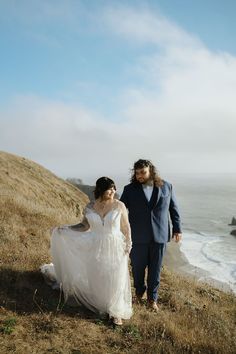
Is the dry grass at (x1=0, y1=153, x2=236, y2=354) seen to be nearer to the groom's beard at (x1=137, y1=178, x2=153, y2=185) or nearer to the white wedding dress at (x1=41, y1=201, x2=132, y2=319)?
the white wedding dress at (x1=41, y1=201, x2=132, y2=319)

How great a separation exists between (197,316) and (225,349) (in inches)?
68.3

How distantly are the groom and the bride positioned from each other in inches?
22.1

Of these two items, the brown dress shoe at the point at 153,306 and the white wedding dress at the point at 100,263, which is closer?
the white wedding dress at the point at 100,263

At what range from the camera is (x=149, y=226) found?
7.13 metres

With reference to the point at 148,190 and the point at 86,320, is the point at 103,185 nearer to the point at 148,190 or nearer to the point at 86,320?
the point at 148,190

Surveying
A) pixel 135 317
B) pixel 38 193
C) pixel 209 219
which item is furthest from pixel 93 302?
pixel 209 219

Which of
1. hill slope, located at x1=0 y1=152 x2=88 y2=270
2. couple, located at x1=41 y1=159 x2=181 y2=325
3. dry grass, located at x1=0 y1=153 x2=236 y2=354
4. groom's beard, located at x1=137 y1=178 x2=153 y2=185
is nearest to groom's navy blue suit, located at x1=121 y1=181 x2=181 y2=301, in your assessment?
couple, located at x1=41 y1=159 x2=181 y2=325

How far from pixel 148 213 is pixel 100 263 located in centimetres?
137

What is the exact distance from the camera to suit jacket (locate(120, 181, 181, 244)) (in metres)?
7.14

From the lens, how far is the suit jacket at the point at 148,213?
7.14 metres

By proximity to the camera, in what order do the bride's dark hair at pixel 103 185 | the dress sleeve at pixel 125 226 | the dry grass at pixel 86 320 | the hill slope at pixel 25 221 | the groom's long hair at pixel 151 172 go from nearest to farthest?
the dry grass at pixel 86 320, the bride's dark hair at pixel 103 185, the dress sleeve at pixel 125 226, the groom's long hair at pixel 151 172, the hill slope at pixel 25 221

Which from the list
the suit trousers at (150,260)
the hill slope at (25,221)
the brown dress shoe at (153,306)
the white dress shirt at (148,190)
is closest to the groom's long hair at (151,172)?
the white dress shirt at (148,190)

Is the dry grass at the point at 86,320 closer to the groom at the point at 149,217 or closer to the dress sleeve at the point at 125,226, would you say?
the groom at the point at 149,217

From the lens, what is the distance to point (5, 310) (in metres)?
6.25
